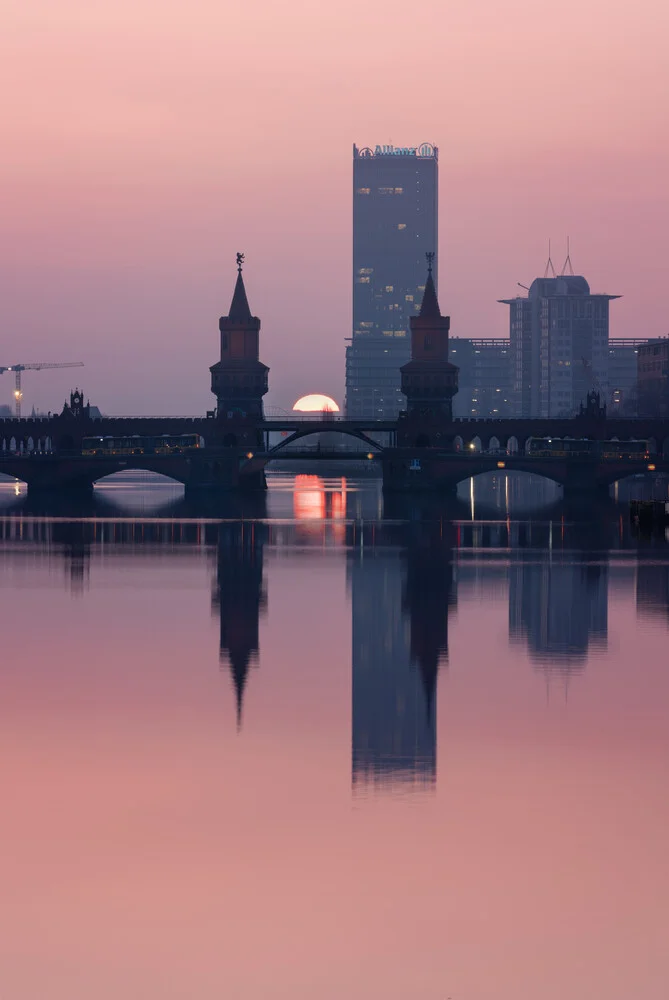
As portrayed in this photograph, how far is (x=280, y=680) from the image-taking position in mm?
45500

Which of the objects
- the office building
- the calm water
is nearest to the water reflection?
the office building

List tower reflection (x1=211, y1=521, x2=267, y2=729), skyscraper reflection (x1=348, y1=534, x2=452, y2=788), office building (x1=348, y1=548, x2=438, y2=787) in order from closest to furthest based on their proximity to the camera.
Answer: office building (x1=348, y1=548, x2=438, y2=787)
skyscraper reflection (x1=348, y1=534, x2=452, y2=788)
tower reflection (x1=211, y1=521, x2=267, y2=729)

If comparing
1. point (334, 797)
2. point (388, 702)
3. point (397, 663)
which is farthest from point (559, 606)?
point (334, 797)

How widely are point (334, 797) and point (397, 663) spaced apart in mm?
18902

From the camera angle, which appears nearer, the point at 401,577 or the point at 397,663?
the point at 397,663

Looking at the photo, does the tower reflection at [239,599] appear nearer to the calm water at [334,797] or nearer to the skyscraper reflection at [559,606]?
the calm water at [334,797]

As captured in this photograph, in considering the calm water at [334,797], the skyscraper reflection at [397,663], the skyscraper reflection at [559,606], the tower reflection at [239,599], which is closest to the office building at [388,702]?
the skyscraper reflection at [397,663]

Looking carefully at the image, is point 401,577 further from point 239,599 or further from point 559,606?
point 559,606

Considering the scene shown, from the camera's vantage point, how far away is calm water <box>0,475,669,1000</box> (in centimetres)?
2206

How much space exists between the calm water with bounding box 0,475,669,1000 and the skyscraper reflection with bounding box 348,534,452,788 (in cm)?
18

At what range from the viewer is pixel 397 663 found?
162 feet

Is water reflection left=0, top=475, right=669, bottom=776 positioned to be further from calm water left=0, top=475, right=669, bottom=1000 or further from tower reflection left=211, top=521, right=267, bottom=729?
calm water left=0, top=475, right=669, bottom=1000

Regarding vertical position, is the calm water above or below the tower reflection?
below

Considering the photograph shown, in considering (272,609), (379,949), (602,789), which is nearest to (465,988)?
(379,949)
